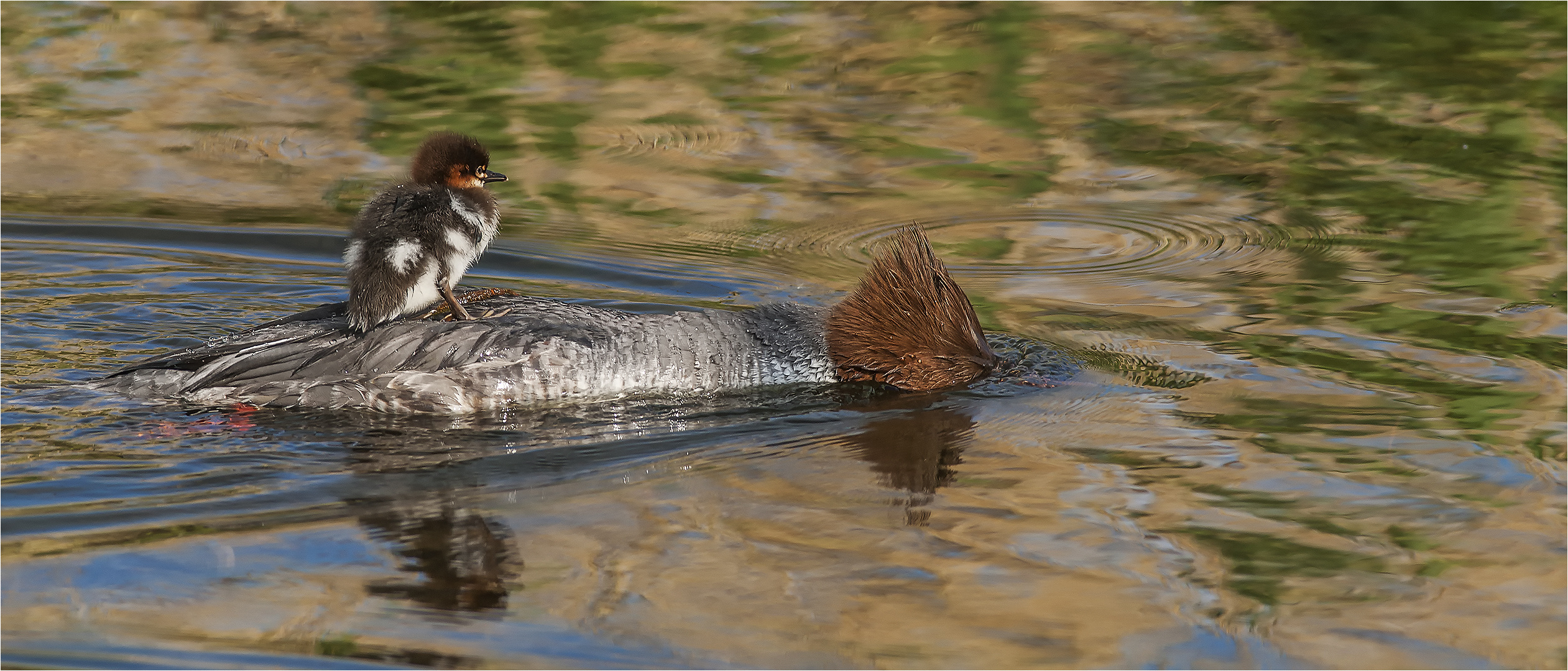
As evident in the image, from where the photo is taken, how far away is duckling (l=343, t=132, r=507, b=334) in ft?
20.6

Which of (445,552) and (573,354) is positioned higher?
(573,354)

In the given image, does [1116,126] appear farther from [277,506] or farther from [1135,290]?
[277,506]

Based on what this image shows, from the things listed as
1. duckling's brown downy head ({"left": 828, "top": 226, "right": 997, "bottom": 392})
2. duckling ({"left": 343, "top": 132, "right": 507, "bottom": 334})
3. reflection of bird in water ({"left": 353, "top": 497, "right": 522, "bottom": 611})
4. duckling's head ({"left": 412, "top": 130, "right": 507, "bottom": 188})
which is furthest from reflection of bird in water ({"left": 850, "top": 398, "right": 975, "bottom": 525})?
duckling's head ({"left": 412, "top": 130, "right": 507, "bottom": 188})

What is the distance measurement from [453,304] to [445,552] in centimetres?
183

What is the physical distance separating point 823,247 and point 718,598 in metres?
4.01

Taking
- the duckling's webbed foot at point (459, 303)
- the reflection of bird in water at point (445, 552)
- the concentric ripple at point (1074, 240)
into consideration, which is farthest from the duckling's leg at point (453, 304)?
the concentric ripple at point (1074, 240)

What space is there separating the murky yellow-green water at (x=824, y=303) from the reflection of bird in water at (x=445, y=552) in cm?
2

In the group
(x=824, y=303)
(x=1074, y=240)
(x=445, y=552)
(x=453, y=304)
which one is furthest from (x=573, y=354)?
(x=1074, y=240)

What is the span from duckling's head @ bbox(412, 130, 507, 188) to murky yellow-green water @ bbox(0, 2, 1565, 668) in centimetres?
109

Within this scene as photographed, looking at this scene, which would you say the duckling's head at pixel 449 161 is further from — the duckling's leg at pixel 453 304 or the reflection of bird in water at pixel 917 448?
the reflection of bird in water at pixel 917 448

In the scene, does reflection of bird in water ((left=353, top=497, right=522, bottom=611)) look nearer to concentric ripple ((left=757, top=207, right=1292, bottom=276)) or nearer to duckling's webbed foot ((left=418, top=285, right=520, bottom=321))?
duckling's webbed foot ((left=418, top=285, right=520, bottom=321))

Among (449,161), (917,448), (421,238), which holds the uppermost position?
(449,161)

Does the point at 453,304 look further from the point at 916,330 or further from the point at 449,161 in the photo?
the point at 916,330

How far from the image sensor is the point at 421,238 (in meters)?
6.38
